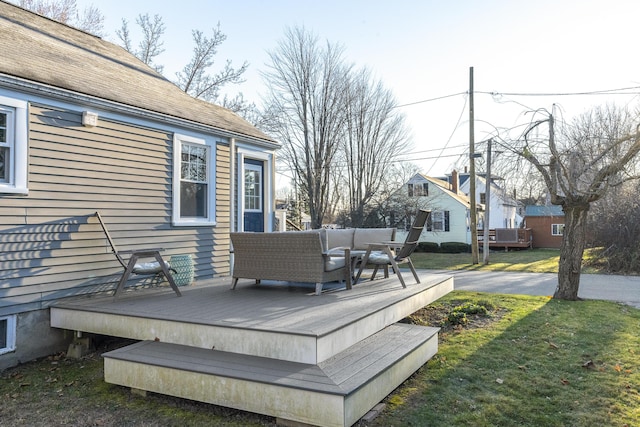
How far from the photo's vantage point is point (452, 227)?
26.7m

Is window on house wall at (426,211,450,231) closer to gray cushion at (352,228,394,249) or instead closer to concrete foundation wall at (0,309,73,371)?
gray cushion at (352,228,394,249)

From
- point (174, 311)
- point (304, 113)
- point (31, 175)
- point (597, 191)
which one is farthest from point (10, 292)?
point (304, 113)

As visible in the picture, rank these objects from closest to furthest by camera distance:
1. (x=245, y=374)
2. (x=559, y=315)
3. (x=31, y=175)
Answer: (x=245, y=374), (x=31, y=175), (x=559, y=315)

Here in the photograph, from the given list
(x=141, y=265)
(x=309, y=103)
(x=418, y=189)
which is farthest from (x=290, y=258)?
(x=418, y=189)

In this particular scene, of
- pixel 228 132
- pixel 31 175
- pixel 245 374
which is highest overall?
pixel 228 132

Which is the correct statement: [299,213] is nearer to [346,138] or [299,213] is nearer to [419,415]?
[346,138]

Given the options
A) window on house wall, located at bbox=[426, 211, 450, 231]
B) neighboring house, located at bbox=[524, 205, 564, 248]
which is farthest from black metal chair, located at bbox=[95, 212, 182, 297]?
neighboring house, located at bbox=[524, 205, 564, 248]

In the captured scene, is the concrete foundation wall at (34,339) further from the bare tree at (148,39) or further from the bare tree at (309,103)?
the bare tree at (148,39)

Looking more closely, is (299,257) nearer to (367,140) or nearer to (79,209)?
(79,209)

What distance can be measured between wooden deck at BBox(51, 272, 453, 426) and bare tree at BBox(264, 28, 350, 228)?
50.4 feet

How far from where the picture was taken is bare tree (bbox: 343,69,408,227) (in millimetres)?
20984

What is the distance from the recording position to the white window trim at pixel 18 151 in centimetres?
→ 471

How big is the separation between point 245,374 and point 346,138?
1838 cm

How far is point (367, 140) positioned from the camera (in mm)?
21516
